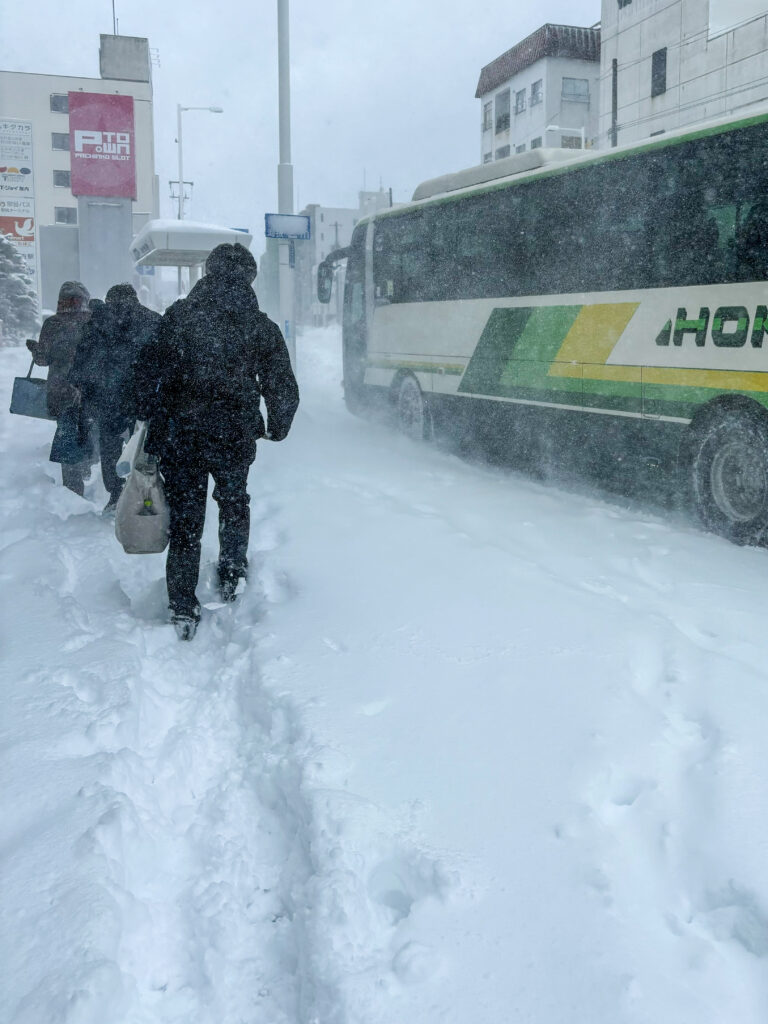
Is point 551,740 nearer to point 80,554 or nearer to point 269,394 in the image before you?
point 269,394

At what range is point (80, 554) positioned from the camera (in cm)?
609

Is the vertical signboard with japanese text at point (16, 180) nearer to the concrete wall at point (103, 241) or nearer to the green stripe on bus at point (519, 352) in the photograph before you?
the concrete wall at point (103, 241)

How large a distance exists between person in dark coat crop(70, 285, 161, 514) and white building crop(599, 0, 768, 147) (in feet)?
79.2

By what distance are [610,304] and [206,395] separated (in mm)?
4481

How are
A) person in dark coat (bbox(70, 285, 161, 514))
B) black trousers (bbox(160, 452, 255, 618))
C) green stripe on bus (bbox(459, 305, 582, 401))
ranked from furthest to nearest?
green stripe on bus (bbox(459, 305, 582, 401)) → person in dark coat (bbox(70, 285, 161, 514)) → black trousers (bbox(160, 452, 255, 618))

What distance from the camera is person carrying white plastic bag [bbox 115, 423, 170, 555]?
4602 mm

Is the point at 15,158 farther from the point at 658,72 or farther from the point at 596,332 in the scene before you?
the point at 596,332

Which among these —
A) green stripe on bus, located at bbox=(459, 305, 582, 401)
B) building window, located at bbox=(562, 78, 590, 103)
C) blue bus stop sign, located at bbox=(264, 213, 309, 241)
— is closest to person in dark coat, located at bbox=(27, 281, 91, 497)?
green stripe on bus, located at bbox=(459, 305, 582, 401)

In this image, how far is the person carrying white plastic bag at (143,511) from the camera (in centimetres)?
460

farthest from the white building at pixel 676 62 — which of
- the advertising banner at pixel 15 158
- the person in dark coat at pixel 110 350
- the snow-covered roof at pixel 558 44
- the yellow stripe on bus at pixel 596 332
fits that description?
the person in dark coat at pixel 110 350

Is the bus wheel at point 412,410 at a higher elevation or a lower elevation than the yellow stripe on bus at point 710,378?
lower

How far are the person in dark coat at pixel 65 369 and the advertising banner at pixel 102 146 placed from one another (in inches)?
1055

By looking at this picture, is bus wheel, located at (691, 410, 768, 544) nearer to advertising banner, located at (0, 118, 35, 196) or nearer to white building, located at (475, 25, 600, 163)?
advertising banner, located at (0, 118, 35, 196)

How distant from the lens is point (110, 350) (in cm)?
690
